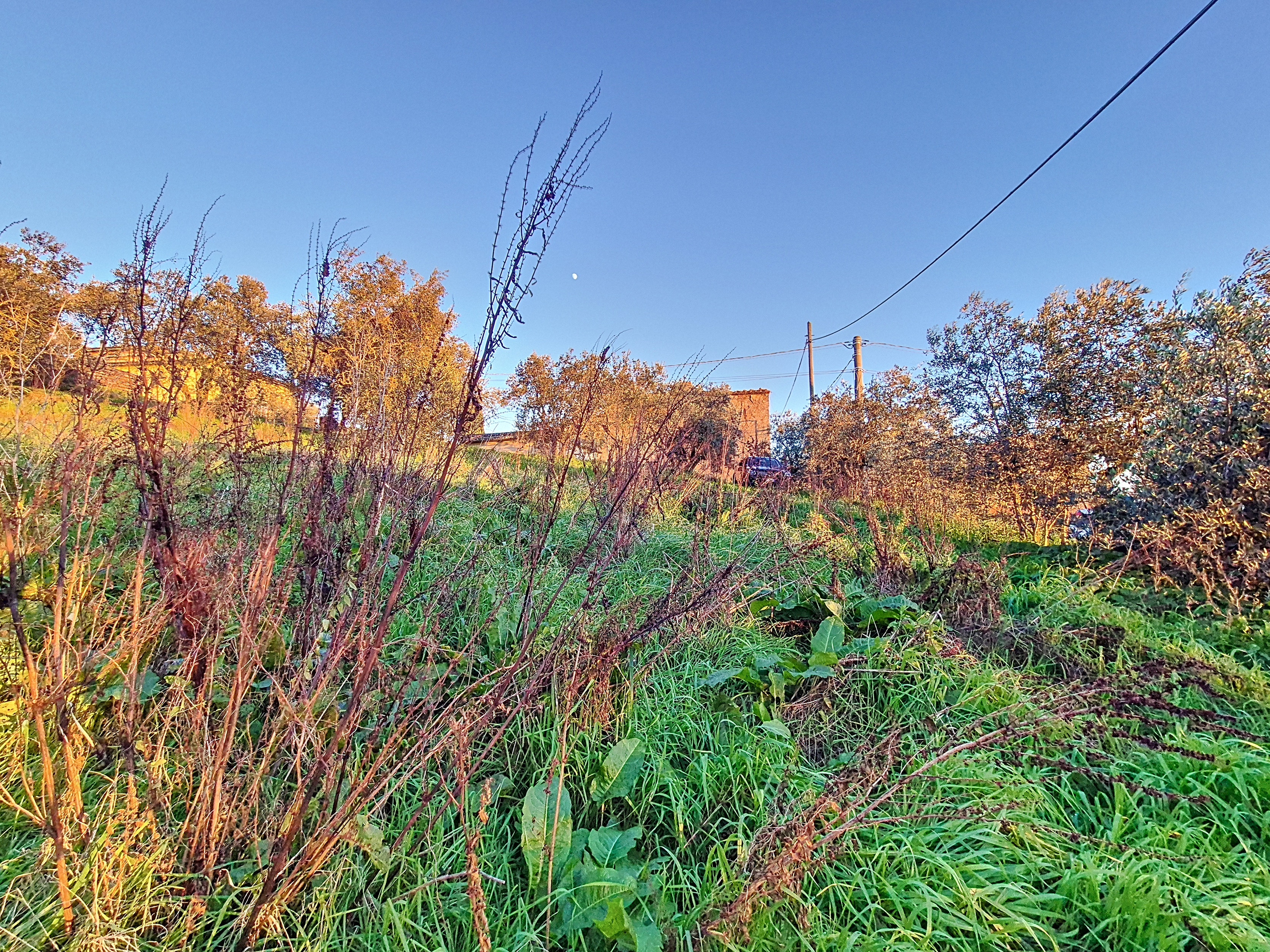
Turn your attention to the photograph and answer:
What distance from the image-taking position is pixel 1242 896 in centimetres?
134

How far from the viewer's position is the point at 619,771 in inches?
66.4

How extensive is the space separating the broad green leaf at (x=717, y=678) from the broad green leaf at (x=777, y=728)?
0.84 ft

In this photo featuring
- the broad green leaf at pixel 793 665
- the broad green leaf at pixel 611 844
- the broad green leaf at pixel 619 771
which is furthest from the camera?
the broad green leaf at pixel 793 665

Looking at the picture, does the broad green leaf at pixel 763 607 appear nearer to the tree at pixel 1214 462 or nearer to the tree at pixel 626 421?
the tree at pixel 626 421

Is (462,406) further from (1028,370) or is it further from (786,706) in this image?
(1028,370)

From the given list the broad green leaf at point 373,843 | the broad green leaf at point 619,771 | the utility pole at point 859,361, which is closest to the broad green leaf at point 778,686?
the broad green leaf at point 619,771

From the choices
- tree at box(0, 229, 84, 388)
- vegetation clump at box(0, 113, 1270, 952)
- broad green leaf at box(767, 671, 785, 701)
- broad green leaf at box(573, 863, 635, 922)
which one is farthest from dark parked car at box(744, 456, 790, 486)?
tree at box(0, 229, 84, 388)

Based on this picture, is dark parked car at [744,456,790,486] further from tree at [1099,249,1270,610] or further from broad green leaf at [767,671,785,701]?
broad green leaf at [767,671,785,701]

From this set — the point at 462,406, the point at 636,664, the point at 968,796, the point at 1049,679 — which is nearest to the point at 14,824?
the point at 462,406

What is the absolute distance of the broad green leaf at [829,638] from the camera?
2406mm

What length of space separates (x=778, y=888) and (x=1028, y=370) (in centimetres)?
723

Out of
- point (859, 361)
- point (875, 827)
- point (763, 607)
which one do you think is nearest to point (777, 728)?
point (875, 827)

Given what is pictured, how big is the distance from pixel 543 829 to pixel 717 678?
98cm

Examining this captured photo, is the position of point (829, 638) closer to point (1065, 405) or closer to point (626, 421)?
point (626, 421)
